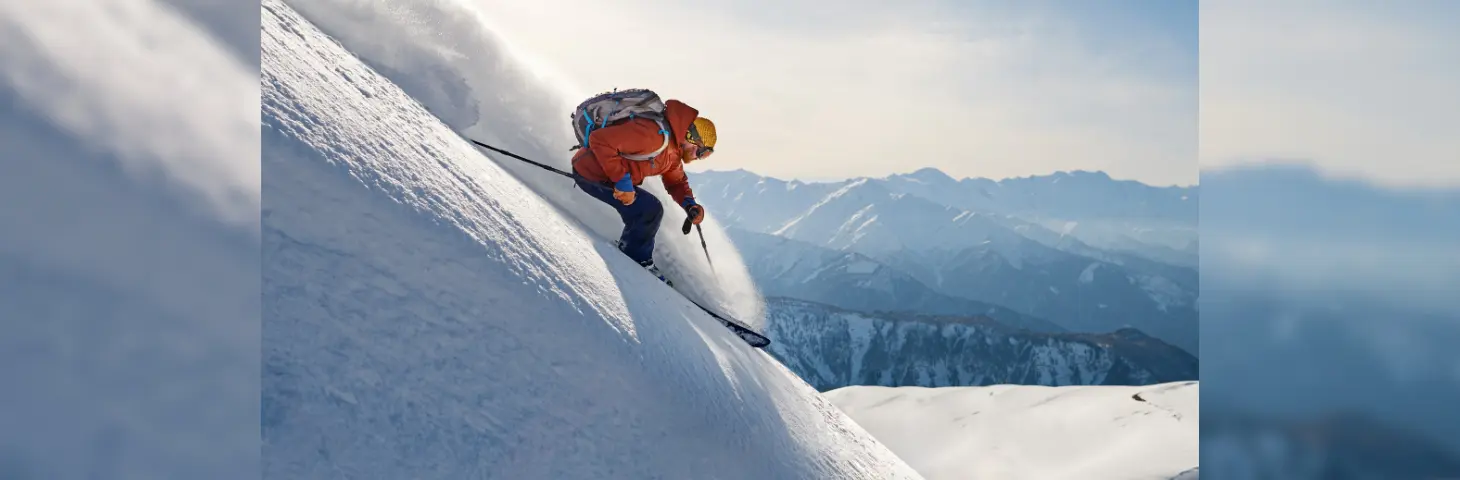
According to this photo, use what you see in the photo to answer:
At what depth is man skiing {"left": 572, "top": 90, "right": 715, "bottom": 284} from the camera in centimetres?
722

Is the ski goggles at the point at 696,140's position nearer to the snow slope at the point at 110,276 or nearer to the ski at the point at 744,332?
the ski at the point at 744,332

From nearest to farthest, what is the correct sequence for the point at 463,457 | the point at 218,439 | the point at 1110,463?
Answer: the point at 218,439 < the point at 463,457 < the point at 1110,463

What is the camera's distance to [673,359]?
4.88 m

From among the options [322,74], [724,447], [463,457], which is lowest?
[724,447]

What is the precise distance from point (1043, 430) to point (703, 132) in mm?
12027

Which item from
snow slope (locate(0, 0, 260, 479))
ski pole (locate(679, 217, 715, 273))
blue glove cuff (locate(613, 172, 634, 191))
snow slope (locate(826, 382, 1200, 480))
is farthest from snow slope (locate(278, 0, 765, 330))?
snow slope (locate(826, 382, 1200, 480))

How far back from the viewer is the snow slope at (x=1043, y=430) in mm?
13438

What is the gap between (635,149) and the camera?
7273 millimetres

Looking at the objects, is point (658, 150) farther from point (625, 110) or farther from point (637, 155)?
point (625, 110)

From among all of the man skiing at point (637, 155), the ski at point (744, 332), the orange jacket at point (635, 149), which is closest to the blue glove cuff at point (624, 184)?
the man skiing at point (637, 155)

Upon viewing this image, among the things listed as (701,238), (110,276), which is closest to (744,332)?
(701,238)

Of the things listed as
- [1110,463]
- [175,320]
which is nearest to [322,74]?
[175,320]

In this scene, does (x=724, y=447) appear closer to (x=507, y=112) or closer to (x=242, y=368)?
(x=242, y=368)

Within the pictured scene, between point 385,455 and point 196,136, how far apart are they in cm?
172
